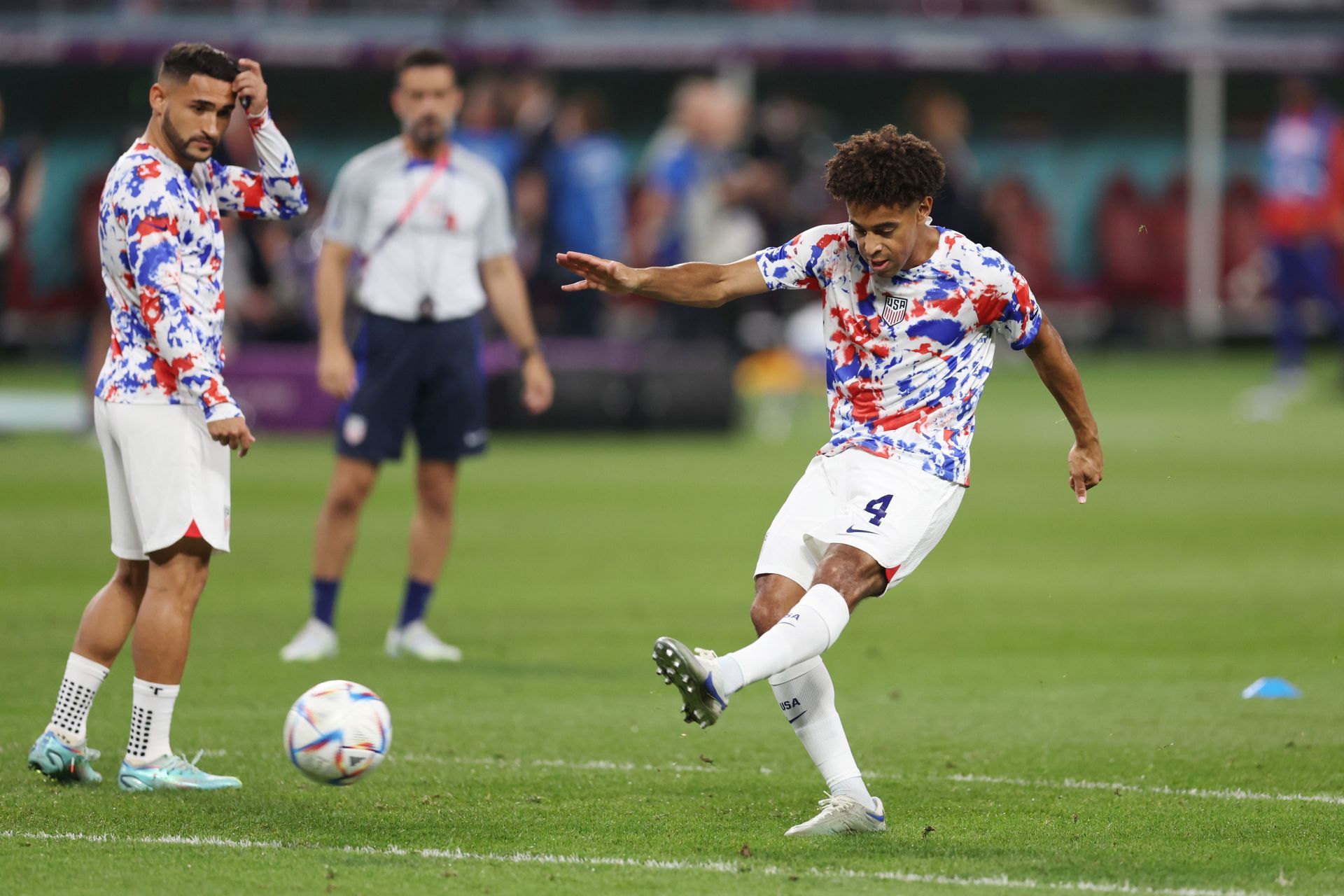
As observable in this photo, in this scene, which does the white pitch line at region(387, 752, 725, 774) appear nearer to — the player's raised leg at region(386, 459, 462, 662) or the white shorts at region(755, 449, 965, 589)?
the white shorts at region(755, 449, 965, 589)

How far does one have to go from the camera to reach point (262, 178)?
6.98m

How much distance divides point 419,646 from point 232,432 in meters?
3.19

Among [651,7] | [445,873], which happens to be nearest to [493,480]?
[445,873]

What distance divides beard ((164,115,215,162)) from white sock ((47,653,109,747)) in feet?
5.70

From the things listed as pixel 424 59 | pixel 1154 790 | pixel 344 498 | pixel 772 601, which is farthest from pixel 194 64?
pixel 1154 790

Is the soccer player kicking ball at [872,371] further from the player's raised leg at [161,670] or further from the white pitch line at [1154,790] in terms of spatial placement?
the player's raised leg at [161,670]

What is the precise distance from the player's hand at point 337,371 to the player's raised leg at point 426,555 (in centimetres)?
53

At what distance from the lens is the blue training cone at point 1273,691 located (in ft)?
27.5


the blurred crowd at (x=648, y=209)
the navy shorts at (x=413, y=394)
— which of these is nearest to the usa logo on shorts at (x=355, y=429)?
the navy shorts at (x=413, y=394)

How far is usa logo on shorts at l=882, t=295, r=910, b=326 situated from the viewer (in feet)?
20.0

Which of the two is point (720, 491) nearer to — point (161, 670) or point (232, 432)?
point (161, 670)

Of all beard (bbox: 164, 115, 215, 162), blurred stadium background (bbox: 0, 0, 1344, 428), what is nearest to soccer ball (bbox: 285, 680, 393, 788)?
beard (bbox: 164, 115, 215, 162)

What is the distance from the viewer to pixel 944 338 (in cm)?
613

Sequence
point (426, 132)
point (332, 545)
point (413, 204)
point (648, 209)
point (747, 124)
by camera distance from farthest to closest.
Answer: point (747, 124)
point (648, 209)
point (413, 204)
point (426, 132)
point (332, 545)
